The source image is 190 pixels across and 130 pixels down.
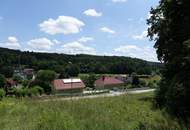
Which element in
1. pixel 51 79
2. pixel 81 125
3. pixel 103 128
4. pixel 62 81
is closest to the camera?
pixel 103 128

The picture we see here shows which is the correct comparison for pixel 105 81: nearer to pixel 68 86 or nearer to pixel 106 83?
pixel 106 83

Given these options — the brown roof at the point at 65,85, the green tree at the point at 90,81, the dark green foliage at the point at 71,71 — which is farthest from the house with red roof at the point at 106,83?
the dark green foliage at the point at 71,71

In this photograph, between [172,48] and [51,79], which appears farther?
[51,79]

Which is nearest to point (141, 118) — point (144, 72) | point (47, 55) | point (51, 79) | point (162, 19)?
point (162, 19)

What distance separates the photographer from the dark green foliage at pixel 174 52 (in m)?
13.0

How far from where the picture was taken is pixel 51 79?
75.0m

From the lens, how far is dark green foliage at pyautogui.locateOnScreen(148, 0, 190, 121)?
12953 millimetres

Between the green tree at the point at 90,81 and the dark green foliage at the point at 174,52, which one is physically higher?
the dark green foliage at the point at 174,52

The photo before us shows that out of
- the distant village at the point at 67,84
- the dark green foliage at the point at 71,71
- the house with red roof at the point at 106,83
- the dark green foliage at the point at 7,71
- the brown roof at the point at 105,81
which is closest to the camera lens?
the distant village at the point at 67,84

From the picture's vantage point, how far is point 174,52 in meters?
18.1

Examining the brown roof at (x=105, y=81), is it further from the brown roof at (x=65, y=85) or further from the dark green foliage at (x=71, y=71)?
the dark green foliage at (x=71, y=71)

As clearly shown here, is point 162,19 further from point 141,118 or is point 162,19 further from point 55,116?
point 55,116

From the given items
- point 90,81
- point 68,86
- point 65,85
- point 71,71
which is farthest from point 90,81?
point 65,85

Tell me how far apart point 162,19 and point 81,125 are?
1743cm
